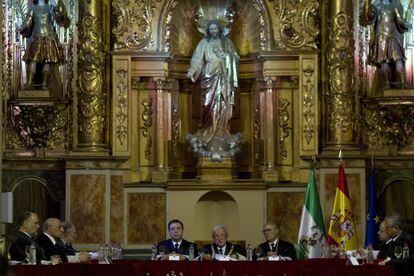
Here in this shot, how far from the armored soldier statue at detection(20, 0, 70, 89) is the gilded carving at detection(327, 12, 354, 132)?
181 inches

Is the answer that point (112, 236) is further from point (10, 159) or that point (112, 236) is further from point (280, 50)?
point (280, 50)

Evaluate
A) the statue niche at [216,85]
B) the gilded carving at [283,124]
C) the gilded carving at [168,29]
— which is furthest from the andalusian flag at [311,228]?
the gilded carving at [168,29]

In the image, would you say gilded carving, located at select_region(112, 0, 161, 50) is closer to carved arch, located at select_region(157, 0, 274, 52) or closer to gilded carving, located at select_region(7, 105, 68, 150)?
carved arch, located at select_region(157, 0, 274, 52)

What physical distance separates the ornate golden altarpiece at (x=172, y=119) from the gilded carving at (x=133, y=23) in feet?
0.08

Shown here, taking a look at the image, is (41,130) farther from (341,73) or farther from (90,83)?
(341,73)

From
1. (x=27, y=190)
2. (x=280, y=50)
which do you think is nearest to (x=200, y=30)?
(x=280, y=50)

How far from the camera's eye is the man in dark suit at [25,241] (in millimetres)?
12428

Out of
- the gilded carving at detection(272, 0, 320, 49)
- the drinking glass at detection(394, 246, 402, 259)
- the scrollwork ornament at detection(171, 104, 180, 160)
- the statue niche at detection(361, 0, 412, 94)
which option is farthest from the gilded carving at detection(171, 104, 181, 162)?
the drinking glass at detection(394, 246, 402, 259)

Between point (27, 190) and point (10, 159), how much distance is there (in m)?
0.63

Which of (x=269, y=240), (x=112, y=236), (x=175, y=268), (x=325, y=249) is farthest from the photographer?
(x=112, y=236)

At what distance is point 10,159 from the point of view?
19.0 m

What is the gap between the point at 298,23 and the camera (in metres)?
19.2

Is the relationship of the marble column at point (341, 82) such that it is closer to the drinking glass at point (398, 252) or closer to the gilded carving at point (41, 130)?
the gilded carving at point (41, 130)

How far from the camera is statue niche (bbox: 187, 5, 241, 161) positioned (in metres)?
19.1
